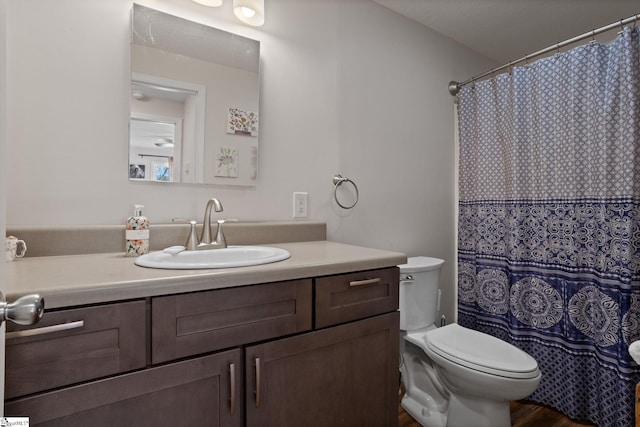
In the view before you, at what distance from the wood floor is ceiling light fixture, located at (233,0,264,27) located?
203 cm

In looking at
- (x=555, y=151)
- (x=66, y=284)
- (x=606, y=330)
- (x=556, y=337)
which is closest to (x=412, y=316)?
(x=556, y=337)

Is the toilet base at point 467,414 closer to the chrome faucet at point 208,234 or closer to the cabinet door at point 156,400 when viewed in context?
the cabinet door at point 156,400

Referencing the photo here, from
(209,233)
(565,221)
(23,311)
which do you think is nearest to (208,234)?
(209,233)

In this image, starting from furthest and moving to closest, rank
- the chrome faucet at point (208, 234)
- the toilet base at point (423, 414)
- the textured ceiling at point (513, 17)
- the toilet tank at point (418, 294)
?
1. the textured ceiling at point (513, 17)
2. the toilet tank at point (418, 294)
3. the toilet base at point (423, 414)
4. the chrome faucet at point (208, 234)

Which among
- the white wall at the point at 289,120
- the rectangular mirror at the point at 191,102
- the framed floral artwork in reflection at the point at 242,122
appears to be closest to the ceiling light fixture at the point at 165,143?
the rectangular mirror at the point at 191,102

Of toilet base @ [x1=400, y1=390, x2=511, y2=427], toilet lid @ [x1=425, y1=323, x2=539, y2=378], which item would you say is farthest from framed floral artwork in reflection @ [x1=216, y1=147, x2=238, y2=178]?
toilet base @ [x1=400, y1=390, x2=511, y2=427]

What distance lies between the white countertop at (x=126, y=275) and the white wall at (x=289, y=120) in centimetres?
29

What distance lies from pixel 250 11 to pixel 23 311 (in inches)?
56.9

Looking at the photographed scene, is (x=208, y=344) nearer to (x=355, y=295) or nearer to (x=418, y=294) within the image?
(x=355, y=295)

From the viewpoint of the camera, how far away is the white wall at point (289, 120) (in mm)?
1116

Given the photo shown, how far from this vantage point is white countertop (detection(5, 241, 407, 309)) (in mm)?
703

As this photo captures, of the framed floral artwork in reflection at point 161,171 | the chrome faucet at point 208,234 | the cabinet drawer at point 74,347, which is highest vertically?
the framed floral artwork in reflection at point 161,171

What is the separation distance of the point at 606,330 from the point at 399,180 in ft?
4.06

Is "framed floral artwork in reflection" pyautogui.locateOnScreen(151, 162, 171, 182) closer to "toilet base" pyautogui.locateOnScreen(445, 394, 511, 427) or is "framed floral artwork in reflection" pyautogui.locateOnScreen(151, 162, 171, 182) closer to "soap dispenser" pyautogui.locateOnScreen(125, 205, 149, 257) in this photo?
"soap dispenser" pyautogui.locateOnScreen(125, 205, 149, 257)
